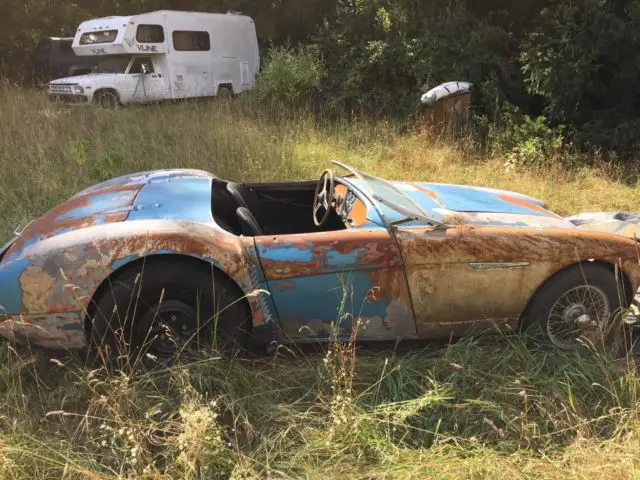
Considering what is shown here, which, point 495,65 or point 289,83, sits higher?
point 495,65

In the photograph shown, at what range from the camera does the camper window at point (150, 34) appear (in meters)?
12.9

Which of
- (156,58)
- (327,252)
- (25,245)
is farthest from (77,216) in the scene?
(156,58)

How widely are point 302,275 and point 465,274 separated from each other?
0.92m

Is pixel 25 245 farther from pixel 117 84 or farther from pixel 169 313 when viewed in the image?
pixel 117 84

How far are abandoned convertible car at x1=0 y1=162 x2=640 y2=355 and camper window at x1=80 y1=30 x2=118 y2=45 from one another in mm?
11297

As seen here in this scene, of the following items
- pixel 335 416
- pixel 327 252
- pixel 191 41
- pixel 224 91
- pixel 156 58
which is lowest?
pixel 335 416

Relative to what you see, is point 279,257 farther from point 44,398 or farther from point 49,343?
point 44,398

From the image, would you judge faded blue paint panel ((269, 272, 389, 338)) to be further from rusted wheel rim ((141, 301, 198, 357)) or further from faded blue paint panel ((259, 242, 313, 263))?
rusted wheel rim ((141, 301, 198, 357))

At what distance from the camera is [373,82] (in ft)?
38.7

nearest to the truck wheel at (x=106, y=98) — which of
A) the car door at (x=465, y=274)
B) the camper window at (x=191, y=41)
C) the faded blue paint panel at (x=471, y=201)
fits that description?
the camper window at (x=191, y=41)

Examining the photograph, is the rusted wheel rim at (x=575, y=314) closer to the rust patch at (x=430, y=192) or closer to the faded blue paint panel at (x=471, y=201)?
the faded blue paint panel at (x=471, y=201)

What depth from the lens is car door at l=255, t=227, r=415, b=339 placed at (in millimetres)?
2666

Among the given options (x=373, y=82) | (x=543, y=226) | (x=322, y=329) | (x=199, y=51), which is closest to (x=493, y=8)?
(x=373, y=82)

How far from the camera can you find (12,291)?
8.32ft
